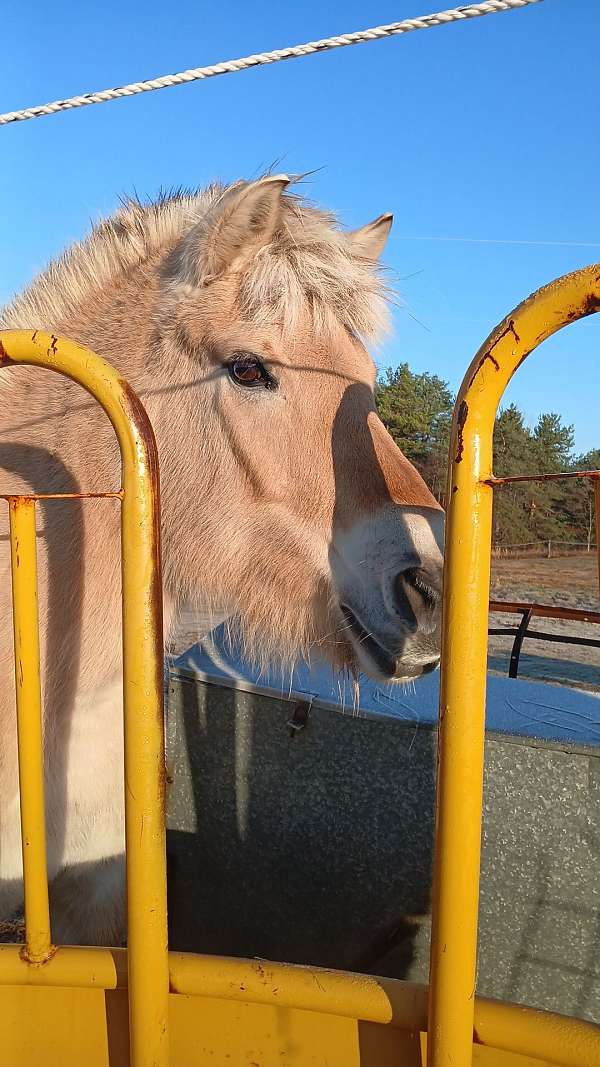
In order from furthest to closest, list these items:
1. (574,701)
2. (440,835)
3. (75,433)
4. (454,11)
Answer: (574,701) → (75,433) → (454,11) → (440,835)

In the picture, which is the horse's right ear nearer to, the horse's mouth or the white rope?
the white rope

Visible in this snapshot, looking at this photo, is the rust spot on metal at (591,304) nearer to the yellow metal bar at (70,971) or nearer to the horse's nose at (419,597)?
the horse's nose at (419,597)

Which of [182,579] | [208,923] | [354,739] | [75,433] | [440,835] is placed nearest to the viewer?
[440,835]

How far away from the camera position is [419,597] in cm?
171

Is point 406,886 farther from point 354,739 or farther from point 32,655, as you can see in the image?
point 32,655

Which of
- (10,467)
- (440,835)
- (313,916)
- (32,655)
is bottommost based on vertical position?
(313,916)

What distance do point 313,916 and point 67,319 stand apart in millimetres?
2281

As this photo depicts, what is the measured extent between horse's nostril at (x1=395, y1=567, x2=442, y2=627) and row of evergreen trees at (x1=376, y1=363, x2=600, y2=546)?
11377mm

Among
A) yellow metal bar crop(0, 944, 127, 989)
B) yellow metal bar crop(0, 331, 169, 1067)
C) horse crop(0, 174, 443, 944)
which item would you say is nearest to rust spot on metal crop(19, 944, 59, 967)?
yellow metal bar crop(0, 944, 127, 989)

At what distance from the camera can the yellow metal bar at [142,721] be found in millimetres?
1064

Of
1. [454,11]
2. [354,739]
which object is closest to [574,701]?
[354,739]

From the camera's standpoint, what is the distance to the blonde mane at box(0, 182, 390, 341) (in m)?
1.98

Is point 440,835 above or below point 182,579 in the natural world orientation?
below

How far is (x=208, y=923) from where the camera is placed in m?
2.71
